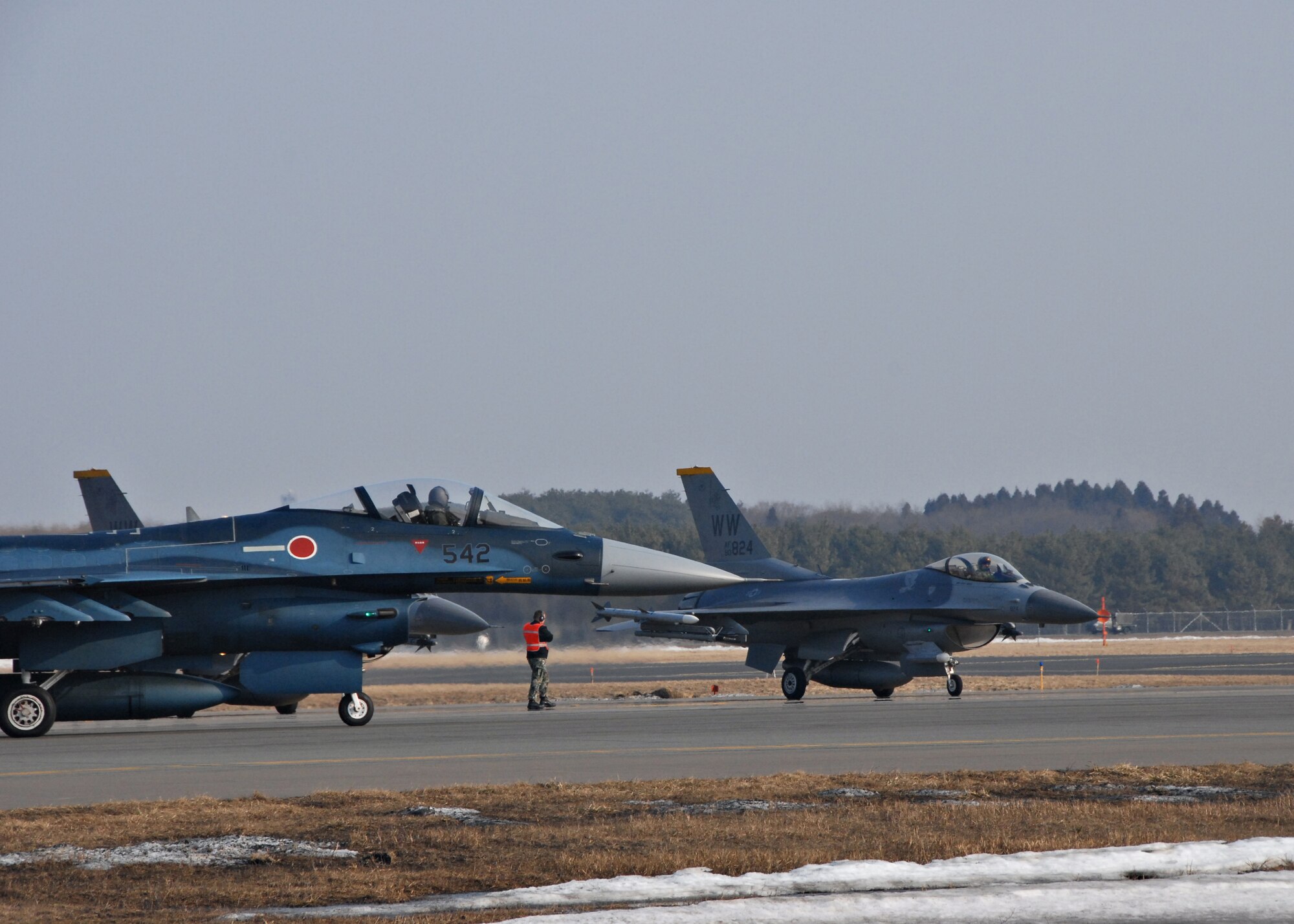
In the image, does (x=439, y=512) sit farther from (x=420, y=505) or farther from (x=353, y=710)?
(x=353, y=710)

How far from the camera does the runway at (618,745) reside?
42.2 feet

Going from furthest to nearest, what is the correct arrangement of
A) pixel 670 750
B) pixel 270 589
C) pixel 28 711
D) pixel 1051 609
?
1. pixel 1051 609
2. pixel 270 589
3. pixel 28 711
4. pixel 670 750

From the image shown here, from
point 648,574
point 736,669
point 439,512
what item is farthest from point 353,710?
point 736,669

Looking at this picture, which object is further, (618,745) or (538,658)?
(538,658)

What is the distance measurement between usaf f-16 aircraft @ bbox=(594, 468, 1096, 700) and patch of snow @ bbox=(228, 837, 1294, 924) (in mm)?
18406

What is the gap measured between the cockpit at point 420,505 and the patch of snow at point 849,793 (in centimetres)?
1015

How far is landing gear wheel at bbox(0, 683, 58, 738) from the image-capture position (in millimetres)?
18922

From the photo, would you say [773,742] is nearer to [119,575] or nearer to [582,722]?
[582,722]

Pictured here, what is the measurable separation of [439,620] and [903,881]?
13.8 meters

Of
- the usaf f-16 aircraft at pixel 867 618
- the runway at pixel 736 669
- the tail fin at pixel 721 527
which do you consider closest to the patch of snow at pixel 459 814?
the usaf f-16 aircraft at pixel 867 618

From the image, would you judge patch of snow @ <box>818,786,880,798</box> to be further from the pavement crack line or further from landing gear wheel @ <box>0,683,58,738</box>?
landing gear wheel @ <box>0,683,58,738</box>

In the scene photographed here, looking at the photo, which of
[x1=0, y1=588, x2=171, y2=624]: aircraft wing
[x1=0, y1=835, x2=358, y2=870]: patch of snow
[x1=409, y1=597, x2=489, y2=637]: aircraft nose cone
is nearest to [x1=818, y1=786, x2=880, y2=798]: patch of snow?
[x1=0, y1=835, x2=358, y2=870]: patch of snow

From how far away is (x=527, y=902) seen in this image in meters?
6.86

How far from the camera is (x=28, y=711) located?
19.0 meters
